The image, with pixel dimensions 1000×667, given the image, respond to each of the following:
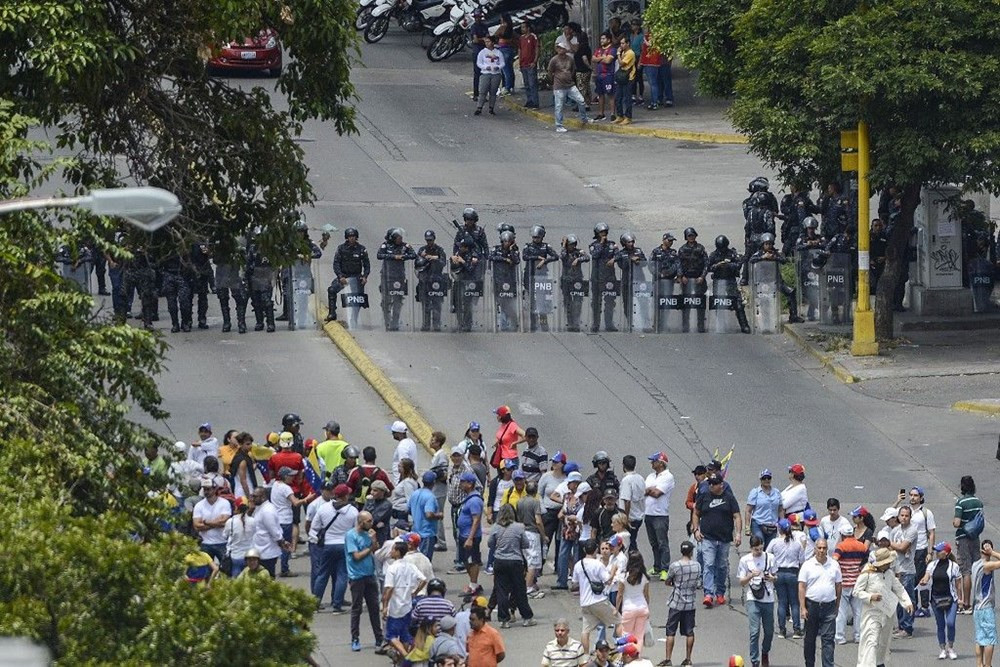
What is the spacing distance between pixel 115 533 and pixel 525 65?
3102cm

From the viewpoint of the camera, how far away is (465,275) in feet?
95.3


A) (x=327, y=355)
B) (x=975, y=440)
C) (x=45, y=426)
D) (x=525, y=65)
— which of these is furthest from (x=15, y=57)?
(x=525, y=65)

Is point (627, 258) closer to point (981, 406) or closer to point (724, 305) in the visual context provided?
point (724, 305)

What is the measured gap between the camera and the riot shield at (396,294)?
28.9 metres

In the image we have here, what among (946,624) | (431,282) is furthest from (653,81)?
(946,624)

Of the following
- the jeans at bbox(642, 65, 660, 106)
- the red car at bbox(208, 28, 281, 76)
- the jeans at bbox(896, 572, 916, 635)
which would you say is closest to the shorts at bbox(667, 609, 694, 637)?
the jeans at bbox(896, 572, 916, 635)

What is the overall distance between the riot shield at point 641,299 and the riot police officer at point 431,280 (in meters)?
2.64

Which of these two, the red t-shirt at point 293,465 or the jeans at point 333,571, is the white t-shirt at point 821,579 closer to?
the jeans at point 333,571

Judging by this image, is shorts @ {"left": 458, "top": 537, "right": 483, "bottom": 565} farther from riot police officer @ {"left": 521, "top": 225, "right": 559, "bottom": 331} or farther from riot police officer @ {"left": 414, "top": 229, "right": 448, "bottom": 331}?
riot police officer @ {"left": 521, "top": 225, "right": 559, "bottom": 331}

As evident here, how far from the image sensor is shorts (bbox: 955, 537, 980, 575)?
798 inches

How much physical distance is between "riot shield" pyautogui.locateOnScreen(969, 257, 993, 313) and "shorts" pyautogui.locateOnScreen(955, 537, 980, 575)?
1007cm

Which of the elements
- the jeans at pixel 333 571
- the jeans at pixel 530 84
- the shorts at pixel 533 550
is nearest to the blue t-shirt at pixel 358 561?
the jeans at pixel 333 571

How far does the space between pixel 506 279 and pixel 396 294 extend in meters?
1.56

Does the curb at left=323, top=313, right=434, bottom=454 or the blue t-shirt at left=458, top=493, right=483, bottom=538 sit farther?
the curb at left=323, top=313, right=434, bottom=454
